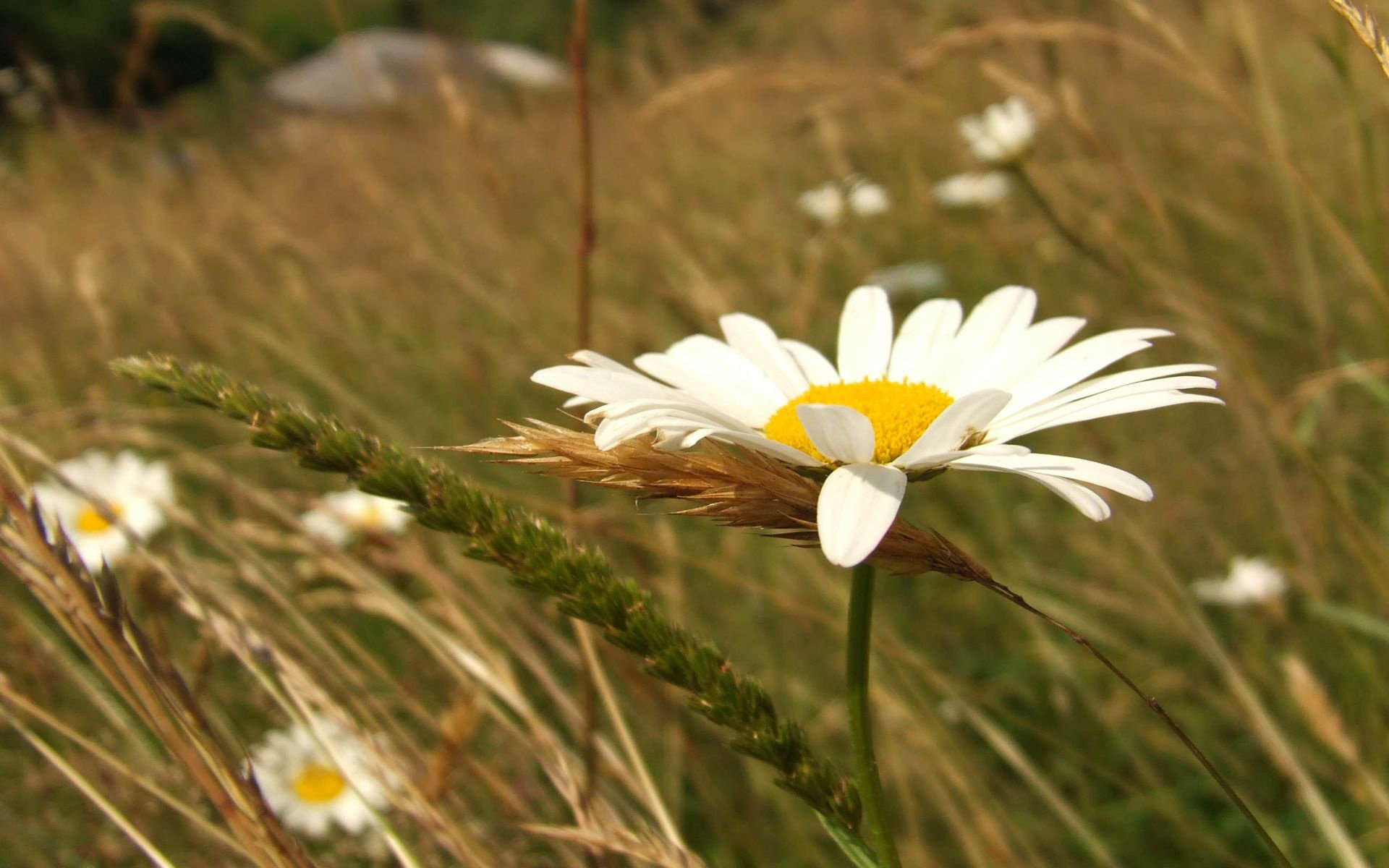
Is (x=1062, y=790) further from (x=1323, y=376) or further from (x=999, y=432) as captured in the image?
(x=999, y=432)

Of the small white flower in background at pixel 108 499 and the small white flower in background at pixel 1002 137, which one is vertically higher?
the small white flower in background at pixel 1002 137

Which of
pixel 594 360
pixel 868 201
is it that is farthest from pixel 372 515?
pixel 868 201

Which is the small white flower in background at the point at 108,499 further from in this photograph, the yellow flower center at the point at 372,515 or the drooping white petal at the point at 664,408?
the drooping white petal at the point at 664,408

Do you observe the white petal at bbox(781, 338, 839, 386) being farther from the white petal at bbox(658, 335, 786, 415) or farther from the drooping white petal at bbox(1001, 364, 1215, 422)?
the drooping white petal at bbox(1001, 364, 1215, 422)

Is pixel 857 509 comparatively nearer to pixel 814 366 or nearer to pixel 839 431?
pixel 839 431

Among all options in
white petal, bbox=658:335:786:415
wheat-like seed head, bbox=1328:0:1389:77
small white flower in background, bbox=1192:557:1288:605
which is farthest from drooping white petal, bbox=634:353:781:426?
small white flower in background, bbox=1192:557:1288:605

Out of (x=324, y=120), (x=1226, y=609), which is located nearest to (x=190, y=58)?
(x=324, y=120)

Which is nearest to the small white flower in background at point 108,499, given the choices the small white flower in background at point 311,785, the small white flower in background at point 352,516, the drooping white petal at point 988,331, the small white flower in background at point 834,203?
the small white flower in background at point 352,516
